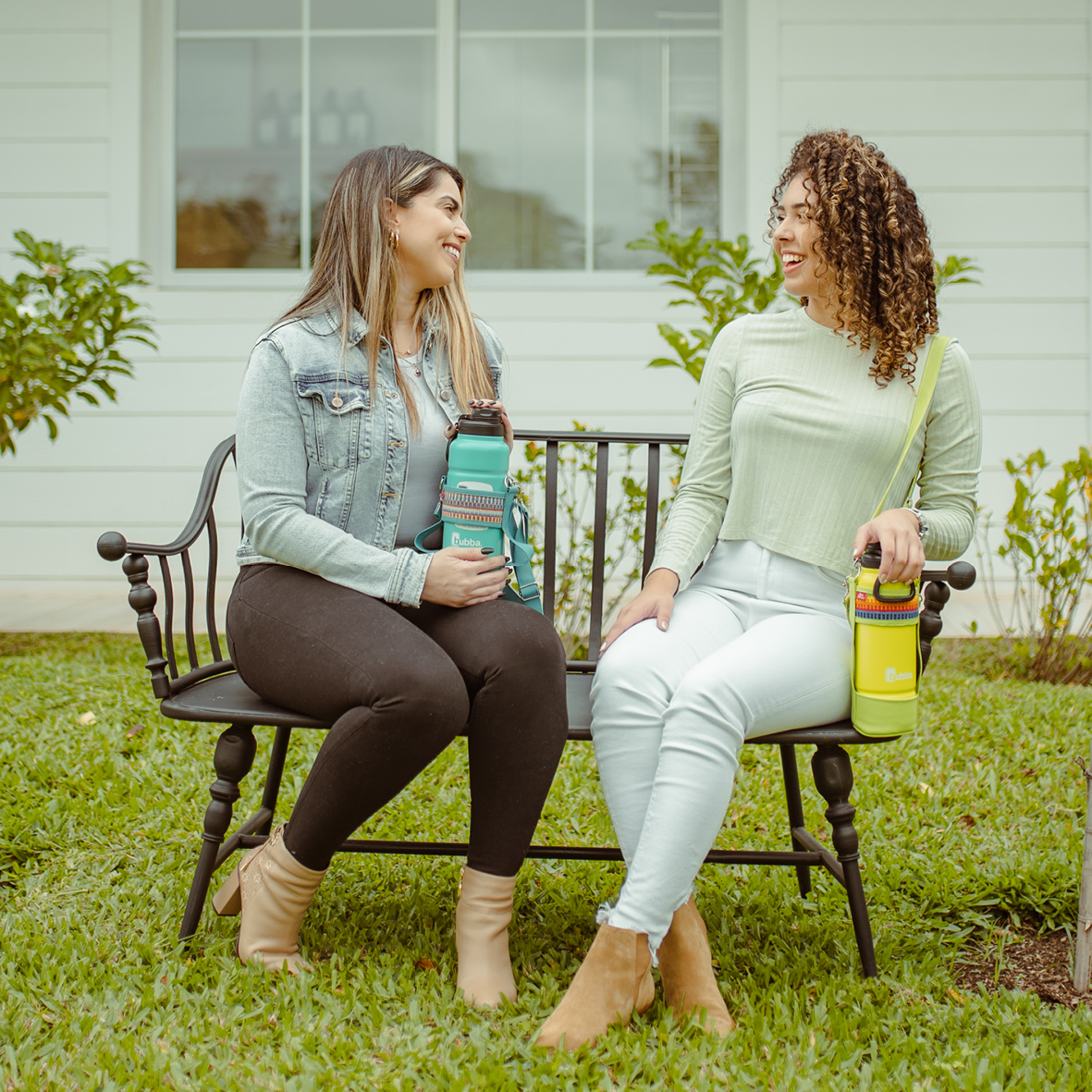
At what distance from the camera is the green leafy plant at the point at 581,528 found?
12.1ft

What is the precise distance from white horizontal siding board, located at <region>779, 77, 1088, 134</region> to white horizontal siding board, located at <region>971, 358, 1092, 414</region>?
3.70 feet

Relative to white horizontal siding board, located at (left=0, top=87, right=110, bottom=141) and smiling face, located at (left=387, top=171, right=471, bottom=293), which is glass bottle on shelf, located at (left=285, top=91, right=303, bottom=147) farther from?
smiling face, located at (left=387, top=171, right=471, bottom=293)

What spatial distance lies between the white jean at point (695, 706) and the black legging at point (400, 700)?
0.38 ft

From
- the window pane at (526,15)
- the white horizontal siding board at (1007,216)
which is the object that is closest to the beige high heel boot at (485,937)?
the white horizontal siding board at (1007,216)

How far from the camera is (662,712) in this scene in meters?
1.77

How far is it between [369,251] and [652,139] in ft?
12.8

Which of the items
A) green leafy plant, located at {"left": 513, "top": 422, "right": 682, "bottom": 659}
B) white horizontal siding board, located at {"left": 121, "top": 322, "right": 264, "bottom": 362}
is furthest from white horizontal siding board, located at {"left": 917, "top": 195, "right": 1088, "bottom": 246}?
white horizontal siding board, located at {"left": 121, "top": 322, "right": 264, "bottom": 362}

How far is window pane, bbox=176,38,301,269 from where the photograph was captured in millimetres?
5551

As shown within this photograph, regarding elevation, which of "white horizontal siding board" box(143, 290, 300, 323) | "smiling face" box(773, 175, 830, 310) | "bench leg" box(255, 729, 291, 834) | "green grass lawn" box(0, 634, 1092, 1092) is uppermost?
"white horizontal siding board" box(143, 290, 300, 323)

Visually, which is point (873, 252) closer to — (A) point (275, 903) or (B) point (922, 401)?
(B) point (922, 401)

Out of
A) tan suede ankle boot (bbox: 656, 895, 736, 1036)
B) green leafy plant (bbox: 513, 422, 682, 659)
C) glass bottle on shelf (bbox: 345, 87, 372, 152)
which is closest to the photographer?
tan suede ankle boot (bbox: 656, 895, 736, 1036)

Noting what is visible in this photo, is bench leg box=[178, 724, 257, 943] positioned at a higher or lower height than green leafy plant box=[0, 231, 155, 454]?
lower

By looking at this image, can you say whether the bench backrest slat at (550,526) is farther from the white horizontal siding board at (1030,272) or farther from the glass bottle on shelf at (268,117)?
the glass bottle on shelf at (268,117)

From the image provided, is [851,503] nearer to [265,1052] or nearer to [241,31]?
[265,1052]
